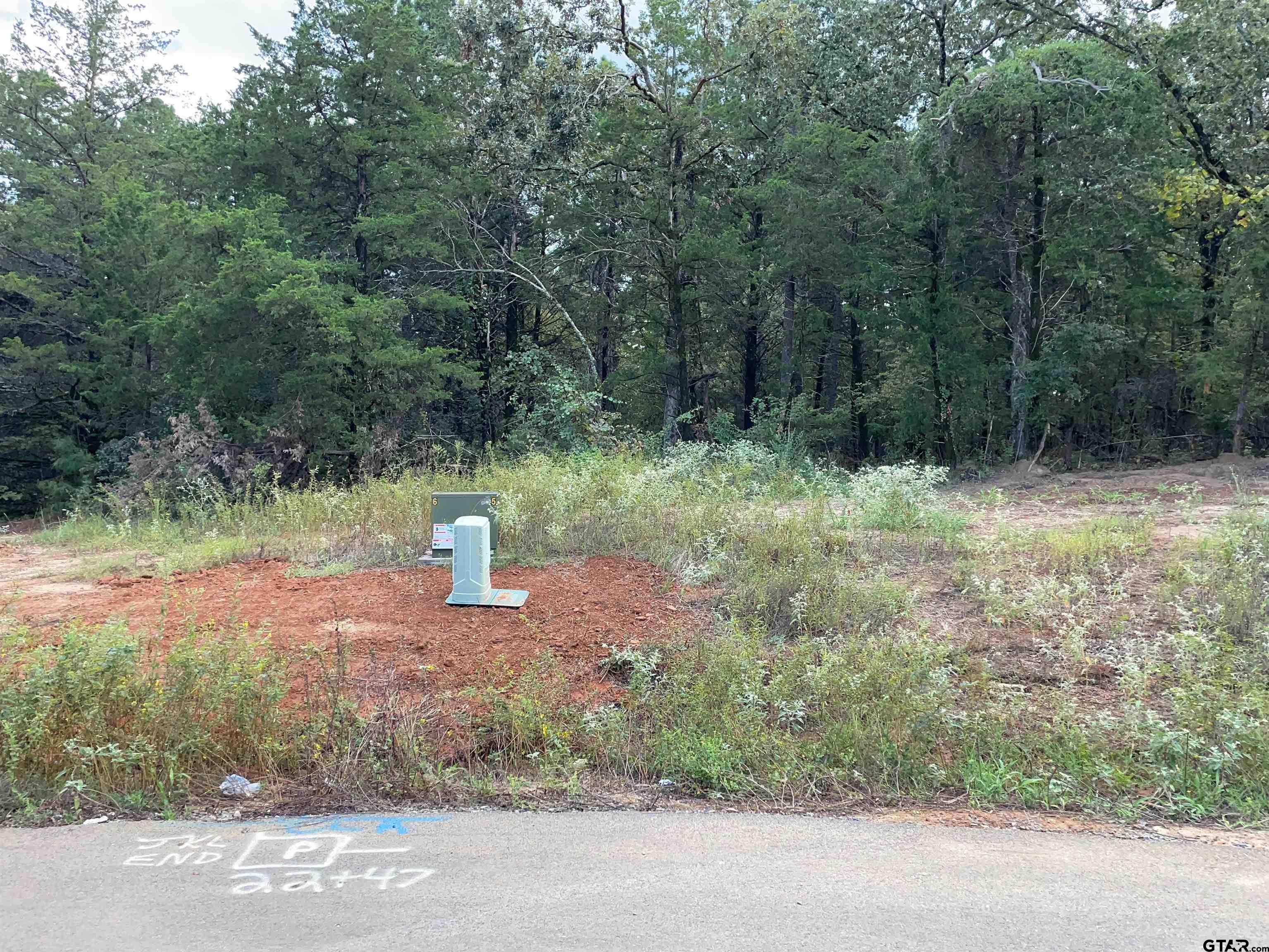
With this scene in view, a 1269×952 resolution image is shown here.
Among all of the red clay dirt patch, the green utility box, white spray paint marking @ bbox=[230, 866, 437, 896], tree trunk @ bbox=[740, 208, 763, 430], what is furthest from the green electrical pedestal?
tree trunk @ bbox=[740, 208, 763, 430]

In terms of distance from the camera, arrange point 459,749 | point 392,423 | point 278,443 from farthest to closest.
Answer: point 392,423 → point 278,443 → point 459,749

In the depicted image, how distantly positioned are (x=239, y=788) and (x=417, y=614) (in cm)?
268

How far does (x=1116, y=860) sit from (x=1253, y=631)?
3276mm

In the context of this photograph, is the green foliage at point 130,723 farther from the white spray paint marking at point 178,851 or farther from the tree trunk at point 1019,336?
the tree trunk at point 1019,336

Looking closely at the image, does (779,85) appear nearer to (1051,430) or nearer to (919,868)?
(1051,430)

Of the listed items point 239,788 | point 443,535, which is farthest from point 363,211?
point 239,788

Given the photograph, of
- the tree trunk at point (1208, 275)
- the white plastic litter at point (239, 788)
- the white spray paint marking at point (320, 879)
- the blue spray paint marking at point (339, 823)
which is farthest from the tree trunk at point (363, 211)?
the white spray paint marking at point (320, 879)

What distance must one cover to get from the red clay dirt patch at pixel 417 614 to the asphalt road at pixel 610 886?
5.46 ft

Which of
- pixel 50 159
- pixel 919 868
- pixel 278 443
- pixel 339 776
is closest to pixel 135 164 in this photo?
pixel 50 159

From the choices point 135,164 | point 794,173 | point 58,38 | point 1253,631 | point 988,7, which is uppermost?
point 58,38

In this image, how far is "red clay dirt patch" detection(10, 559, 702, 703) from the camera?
5887 mm

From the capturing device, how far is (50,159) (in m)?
26.5

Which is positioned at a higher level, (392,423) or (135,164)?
(135,164)

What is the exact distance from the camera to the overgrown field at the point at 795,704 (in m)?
4.37
